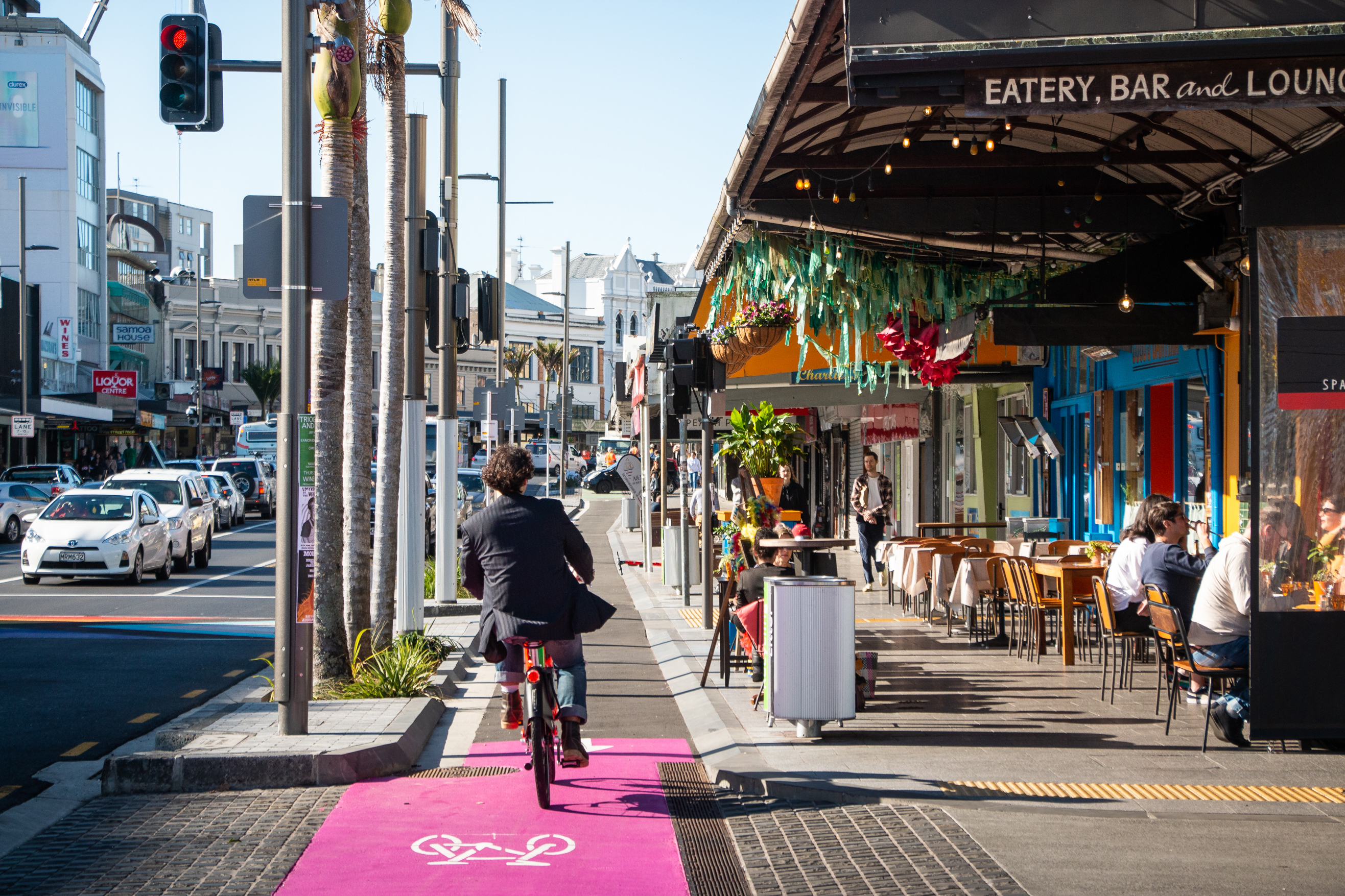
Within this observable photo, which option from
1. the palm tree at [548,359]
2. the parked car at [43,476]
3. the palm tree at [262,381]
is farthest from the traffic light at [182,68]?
the palm tree at [548,359]

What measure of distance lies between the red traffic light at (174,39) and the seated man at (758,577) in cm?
534

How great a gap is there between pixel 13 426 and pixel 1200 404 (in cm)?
3771

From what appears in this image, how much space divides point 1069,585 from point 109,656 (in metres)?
8.93

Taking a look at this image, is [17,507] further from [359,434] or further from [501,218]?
[359,434]

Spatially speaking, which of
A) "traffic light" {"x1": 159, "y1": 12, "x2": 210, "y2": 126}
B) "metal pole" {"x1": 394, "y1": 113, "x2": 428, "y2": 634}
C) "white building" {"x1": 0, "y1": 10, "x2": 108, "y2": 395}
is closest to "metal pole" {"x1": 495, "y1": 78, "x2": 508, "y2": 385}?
"metal pole" {"x1": 394, "y1": 113, "x2": 428, "y2": 634}

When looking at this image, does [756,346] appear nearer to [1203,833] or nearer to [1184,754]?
[1184,754]

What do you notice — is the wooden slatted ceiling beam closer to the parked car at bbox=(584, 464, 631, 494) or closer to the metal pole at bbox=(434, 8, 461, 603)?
the metal pole at bbox=(434, 8, 461, 603)

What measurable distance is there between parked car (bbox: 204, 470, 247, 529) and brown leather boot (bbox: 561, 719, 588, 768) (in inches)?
1229

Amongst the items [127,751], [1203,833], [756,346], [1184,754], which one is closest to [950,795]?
[1203,833]

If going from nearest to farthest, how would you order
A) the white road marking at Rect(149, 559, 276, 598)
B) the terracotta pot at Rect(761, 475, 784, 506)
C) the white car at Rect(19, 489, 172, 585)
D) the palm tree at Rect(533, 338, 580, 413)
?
1. the terracotta pot at Rect(761, 475, 784, 506)
2. the white road marking at Rect(149, 559, 276, 598)
3. the white car at Rect(19, 489, 172, 585)
4. the palm tree at Rect(533, 338, 580, 413)

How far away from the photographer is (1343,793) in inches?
289

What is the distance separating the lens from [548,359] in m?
106

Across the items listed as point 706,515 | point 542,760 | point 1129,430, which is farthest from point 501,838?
point 1129,430

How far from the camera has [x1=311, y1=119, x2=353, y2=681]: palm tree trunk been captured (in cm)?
973
